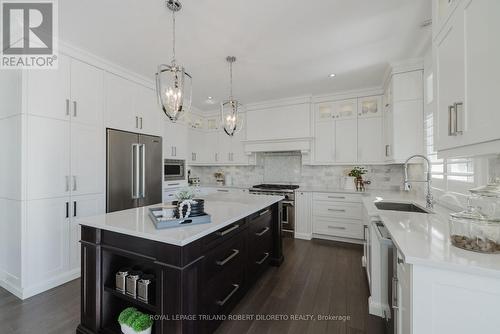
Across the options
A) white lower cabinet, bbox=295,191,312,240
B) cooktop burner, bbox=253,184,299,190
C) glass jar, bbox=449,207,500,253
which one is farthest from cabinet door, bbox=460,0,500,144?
cooktop burner, bbox=253,184,299,190

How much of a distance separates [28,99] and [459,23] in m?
3.47

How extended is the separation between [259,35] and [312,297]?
108 inches

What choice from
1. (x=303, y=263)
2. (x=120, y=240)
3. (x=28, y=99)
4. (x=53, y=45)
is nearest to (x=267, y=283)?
(x=303, y=263)

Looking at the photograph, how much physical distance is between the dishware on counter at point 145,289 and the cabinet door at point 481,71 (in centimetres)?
196

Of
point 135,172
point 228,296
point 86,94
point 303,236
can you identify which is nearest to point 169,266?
point 228,296

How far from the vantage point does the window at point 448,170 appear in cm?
178

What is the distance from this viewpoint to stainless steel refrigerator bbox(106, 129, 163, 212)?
2855mm

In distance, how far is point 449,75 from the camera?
1.25 metres

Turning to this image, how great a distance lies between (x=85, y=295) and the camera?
1.60 m

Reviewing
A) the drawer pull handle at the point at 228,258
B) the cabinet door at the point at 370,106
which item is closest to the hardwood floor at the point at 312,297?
the drawer pull handle at the point at 228,258

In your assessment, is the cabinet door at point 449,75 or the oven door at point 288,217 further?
the oven door at point 288,217

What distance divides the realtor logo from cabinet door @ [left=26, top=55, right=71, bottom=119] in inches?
3.2

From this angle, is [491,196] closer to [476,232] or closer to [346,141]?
[476,232]

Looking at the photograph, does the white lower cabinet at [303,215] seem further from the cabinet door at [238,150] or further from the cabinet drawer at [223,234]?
the cabinet drawer at [223,234]
